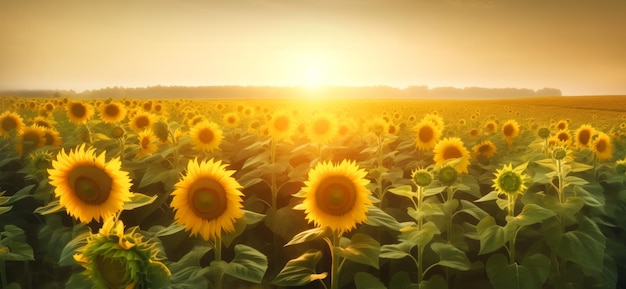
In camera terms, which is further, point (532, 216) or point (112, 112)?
point (112, 112)

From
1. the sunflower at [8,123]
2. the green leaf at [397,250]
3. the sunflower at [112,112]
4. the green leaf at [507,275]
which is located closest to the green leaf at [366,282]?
the green leaf at [397,250]

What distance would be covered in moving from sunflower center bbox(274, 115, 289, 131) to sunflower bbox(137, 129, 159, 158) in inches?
76.8

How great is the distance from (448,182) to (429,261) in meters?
0.78

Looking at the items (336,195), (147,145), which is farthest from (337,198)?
(147,145)

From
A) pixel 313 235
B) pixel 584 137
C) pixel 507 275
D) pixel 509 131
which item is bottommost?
pixel 507 275

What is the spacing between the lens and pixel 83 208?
3373 mm

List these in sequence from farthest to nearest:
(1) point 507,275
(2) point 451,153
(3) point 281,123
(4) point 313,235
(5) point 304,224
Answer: (3) point 281,123
(2) point 451,153
(5) point 304,224
(1) point 507,275
(4) point 313,235

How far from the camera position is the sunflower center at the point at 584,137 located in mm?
7598

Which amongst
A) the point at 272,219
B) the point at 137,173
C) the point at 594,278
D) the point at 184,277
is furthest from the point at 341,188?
the point at 137,173

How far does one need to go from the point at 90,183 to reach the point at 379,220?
2101 millimetres

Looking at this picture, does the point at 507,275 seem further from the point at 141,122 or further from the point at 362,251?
the point at 141,122

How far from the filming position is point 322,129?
301 inches

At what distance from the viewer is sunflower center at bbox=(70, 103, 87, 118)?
33.4 ft

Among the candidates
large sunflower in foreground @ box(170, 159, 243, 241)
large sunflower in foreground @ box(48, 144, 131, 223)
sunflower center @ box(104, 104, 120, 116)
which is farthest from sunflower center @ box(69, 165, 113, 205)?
sunflower center @ box(104, 104, 120, 116)
